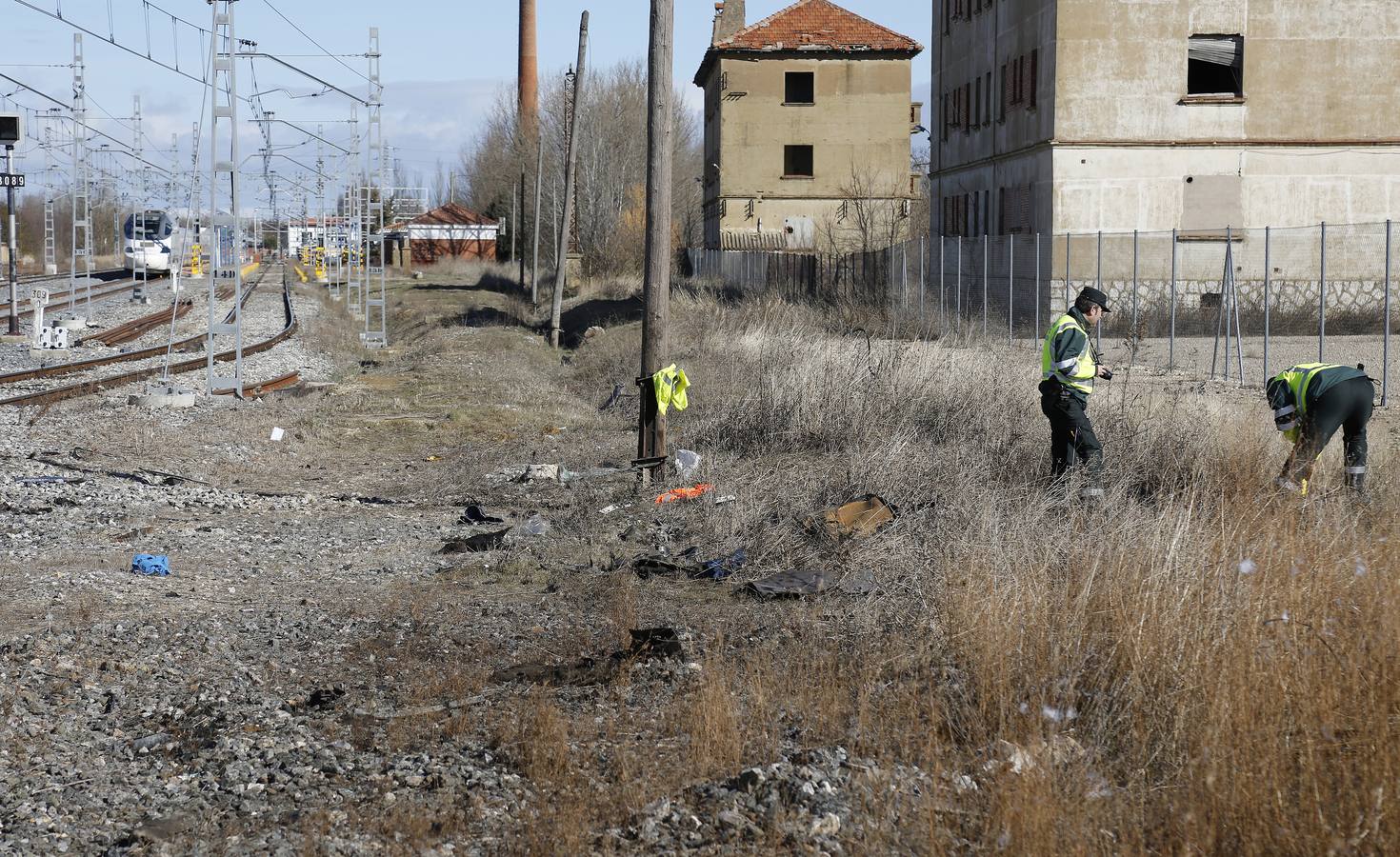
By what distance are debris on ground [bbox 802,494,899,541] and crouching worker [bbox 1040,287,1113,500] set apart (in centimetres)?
148

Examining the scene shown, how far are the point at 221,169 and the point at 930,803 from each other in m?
15.0

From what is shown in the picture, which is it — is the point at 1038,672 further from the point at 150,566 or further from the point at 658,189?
the point at 658,189

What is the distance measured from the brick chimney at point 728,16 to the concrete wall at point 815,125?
3.17 meters

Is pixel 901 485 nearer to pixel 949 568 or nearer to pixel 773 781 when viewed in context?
pixel 949 568

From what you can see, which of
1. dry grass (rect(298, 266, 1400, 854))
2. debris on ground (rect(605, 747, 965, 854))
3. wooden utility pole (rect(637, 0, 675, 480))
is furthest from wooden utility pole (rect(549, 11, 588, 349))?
debris on ground (rect(605, 747, 965, 854))

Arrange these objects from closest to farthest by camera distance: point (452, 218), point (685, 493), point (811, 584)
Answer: point (811, 584) → point (685, 493) → point (452, 218)

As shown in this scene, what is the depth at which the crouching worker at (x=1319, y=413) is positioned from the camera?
9.07m

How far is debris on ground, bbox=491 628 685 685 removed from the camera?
6805mm

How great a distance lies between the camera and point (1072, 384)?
10422 mm

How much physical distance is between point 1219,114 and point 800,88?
86.0ft

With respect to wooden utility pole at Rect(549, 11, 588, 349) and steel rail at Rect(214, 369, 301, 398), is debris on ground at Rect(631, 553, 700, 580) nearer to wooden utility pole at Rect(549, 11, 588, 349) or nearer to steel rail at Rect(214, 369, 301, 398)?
steel rail at Rect(214, 369, 301, 398)

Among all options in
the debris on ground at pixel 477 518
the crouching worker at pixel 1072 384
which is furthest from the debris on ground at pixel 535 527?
the crouching worker at pixel 1072 384

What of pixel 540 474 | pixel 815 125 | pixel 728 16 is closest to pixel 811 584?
pixel 540 474

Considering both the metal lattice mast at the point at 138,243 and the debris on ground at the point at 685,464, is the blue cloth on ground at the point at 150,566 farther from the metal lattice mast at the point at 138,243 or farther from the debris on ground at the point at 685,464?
the metal lattice mast at the point at 138,243
